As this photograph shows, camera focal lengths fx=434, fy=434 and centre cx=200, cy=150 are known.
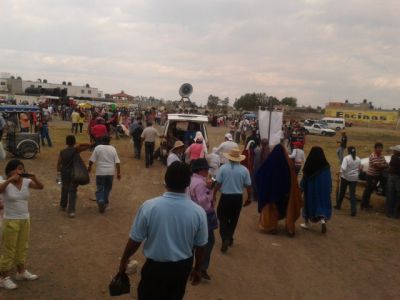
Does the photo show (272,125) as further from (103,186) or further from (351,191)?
(103,186)

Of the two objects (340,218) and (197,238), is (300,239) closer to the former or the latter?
(340,218)

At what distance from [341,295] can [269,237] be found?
2.44 metres

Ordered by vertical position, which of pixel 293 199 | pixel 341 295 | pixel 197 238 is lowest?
pixel 341 295

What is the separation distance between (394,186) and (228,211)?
5154 millimetres

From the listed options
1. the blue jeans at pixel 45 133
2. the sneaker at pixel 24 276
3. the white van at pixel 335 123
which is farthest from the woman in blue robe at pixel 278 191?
the white van at pixel 335 123

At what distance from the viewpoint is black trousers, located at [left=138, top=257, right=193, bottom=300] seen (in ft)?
11.5

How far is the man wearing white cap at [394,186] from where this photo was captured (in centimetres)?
988

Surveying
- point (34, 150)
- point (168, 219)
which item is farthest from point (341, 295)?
point (34, 150)

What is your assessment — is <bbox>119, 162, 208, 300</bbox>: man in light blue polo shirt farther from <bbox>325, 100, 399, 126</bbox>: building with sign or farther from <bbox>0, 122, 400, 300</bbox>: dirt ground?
<bbox>325, 100, 399, 126</bbox>: building with sign

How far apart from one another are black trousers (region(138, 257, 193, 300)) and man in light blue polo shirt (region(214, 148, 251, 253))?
10.2 ft

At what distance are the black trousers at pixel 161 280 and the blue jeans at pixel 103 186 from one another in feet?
17.5

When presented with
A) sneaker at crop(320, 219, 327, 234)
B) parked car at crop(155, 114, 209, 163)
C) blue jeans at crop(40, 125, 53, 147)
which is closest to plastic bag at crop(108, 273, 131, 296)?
sneaker at crop(320, 219, 327, 234)

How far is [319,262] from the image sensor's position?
22.9 feet

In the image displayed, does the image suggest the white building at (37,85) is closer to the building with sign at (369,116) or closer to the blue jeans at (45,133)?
the building with sign at (369,116)
